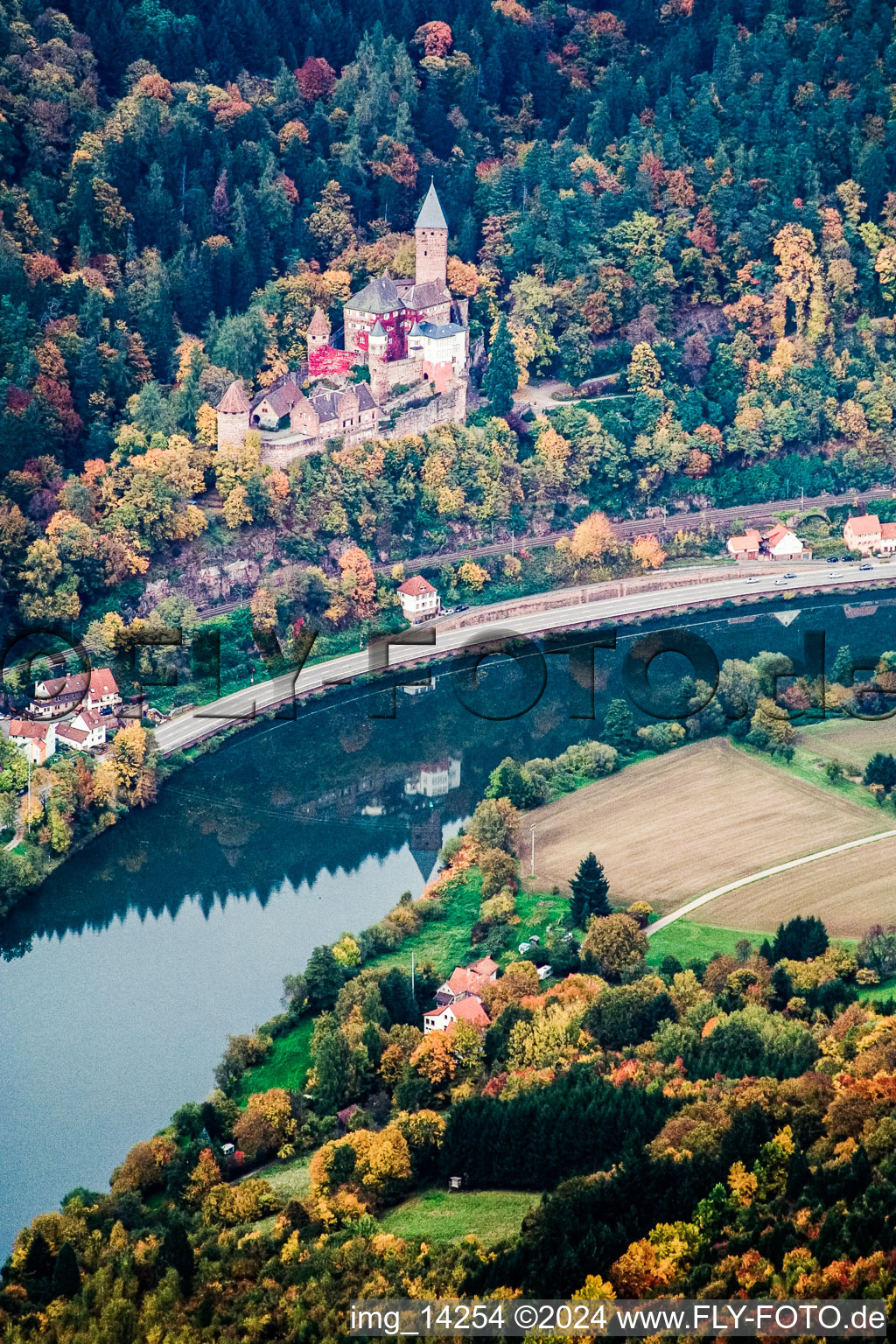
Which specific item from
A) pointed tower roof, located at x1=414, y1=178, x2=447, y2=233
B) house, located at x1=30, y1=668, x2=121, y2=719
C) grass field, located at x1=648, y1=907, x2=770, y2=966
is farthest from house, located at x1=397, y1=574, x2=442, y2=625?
grass field, located at x1=648, y1=907, x2=770, y2=966

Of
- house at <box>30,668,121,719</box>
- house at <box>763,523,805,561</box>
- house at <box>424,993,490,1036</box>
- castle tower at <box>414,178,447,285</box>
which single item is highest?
castle tower at <box>414,178,447,285</box>

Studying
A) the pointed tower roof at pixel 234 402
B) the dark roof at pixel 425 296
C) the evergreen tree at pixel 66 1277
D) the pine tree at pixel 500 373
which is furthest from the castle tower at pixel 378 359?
the evergreen tree at pixel 66 1277

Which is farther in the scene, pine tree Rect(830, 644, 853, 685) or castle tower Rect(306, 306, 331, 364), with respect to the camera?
castle tower Rect(306, 306, 331, 364)

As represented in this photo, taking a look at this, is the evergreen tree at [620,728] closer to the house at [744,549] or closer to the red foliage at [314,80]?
the house at [744,549]

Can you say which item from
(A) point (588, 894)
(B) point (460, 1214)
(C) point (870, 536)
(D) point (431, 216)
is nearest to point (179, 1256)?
(B) point (460, 1214)

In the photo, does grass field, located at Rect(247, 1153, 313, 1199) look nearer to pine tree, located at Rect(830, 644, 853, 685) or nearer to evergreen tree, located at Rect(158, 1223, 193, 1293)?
evergreen tree, located at Rect(158, 1223, 193, 1293)

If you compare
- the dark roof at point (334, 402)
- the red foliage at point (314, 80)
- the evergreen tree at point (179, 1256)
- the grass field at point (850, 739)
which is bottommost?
the evergreen tree at point (179, 1256)

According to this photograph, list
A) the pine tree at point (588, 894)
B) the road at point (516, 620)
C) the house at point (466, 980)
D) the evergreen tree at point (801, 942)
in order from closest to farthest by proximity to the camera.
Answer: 1. the house at point (466, 980)
2. the evergreen tree at point (801, 942)
3. the pine tree at point (588, 894)
4. the road at point (516, 620)

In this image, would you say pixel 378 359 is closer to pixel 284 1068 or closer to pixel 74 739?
pixel 74 739
